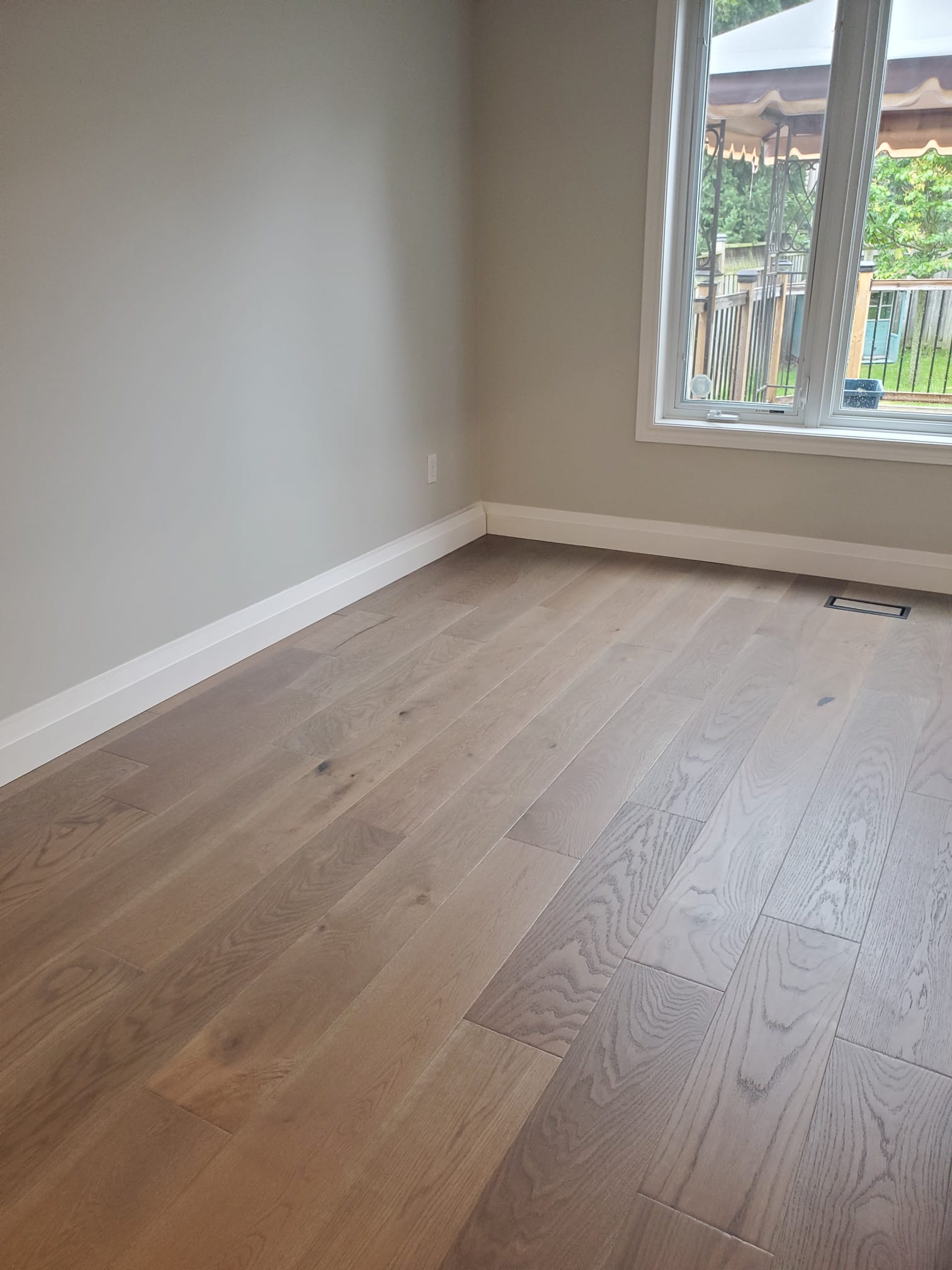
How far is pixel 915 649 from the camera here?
299cm

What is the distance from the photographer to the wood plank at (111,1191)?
1230mm

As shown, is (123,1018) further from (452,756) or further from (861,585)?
(861,585)

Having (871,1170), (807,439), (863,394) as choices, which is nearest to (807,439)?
(807,439)

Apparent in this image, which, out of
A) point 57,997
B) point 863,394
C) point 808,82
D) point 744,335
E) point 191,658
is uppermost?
point 808,82

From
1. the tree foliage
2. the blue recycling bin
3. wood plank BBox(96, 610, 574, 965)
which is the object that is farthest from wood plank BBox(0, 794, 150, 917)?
the tree foliage

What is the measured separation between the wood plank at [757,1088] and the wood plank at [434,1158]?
0.23 m

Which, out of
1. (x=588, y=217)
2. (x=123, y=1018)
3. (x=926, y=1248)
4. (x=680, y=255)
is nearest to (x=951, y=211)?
(x=680, y=255)

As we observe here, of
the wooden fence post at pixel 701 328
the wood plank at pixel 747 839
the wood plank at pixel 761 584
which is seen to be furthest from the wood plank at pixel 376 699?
the wooden fence post at pixel 701 328

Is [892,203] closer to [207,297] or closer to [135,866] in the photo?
[207,297]

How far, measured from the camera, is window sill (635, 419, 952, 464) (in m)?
3.34

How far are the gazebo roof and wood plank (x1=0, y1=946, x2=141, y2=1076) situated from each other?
132 inches

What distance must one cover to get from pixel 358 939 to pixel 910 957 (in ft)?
3.33

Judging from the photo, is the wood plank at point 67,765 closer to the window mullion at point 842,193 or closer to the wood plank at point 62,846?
the wood plank at point 62,846

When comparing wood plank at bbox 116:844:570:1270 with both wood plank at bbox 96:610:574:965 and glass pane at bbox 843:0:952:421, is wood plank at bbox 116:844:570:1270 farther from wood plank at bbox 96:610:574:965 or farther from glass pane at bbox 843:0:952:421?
glass pane at bbox 843:0:952:421
